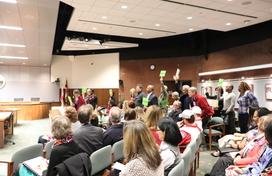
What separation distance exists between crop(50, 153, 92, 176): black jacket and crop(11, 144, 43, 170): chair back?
0.92 m

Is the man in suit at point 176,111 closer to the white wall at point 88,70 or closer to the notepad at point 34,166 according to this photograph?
the notepad at point 34,166

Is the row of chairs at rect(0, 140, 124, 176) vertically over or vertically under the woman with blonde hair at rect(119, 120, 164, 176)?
under

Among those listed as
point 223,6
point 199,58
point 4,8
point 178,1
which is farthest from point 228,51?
point 4,8

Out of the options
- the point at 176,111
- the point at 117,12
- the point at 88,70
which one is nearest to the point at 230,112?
the point at 176,111

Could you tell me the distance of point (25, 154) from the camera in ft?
8.11

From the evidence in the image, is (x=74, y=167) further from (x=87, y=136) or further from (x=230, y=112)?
(x=230, y=112)

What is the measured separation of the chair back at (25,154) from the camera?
2.36 metres

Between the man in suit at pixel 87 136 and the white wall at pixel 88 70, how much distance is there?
34.4 feet

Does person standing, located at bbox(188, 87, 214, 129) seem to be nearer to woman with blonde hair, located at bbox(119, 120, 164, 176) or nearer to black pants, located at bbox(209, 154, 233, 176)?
black pants, located at bbox(209, 154, 233, 176)

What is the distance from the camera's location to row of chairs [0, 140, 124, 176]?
91.0 inches

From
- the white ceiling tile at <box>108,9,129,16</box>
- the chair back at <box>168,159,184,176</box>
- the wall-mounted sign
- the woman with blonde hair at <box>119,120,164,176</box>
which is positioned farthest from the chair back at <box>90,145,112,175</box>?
the wall-mounted sign

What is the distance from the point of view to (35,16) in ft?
18.5

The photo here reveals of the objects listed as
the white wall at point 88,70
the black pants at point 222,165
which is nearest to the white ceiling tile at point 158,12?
the black pants at point 222,165

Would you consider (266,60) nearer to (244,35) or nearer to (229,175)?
(244,35)
